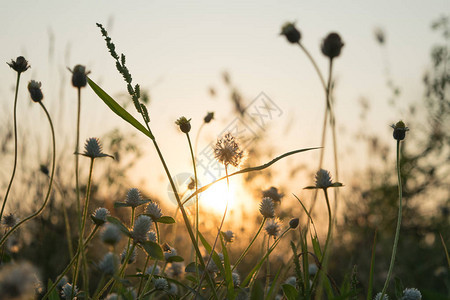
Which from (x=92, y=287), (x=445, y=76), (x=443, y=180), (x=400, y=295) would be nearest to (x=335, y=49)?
(x=400, y=295)

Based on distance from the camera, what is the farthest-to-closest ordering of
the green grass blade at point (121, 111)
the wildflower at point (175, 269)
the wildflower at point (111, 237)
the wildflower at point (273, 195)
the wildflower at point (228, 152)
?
the wildflower at point (175, 269)
the wildflower at point (273, 195)
the wildflower at point (228, 152)
the green grass blade at point (121, 111)
the wildflower at point (111, 237)

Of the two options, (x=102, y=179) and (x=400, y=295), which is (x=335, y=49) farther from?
(x=102, y=179)

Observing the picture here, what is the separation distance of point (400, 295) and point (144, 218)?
0.69 meters

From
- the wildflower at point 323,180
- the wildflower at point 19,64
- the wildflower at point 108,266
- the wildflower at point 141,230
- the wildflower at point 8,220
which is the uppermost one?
the wildflower at point 19,64

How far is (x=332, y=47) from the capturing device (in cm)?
118

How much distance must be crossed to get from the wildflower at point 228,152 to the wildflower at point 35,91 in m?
0.51

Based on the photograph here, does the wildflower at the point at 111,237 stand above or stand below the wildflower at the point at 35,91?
below

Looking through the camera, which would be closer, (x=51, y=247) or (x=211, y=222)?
(x=51, y=247)

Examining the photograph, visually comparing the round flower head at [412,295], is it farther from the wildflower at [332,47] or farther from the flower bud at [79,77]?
the flower bud at [79,77]

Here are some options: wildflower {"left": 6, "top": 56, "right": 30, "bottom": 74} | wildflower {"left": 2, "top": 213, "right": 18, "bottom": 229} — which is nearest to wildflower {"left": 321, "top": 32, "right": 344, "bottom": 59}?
wildflower {"left": 6, "top": 56, "right": 30, "bottom": 74}

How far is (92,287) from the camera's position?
2775 mm

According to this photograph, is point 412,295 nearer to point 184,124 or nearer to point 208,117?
point 184,124

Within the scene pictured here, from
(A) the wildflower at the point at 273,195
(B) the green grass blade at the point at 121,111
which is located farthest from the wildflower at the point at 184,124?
(A) the wildflower at the point at 273,195

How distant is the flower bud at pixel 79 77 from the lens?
1166mm
